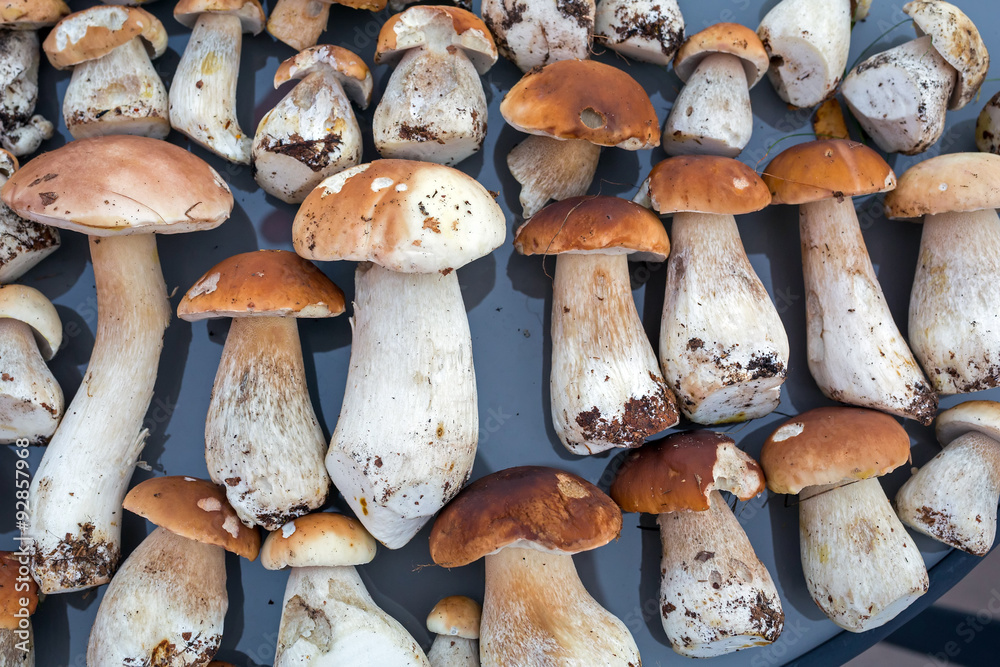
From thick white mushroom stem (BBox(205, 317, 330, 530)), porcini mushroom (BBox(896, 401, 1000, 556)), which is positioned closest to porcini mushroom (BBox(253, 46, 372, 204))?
thick white mushroom stem (BBox(205, 317, 330, 530))

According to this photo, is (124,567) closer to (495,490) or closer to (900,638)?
(495,490)

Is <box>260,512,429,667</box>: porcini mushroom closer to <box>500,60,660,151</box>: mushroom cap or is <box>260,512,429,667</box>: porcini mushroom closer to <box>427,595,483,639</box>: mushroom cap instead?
<box>427,595,483,639</box>: mushroom cap

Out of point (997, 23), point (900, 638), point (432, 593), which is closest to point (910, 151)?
point (997, 23)

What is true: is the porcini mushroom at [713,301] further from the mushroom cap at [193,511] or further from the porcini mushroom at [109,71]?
the porcini mushroom at [109,71]

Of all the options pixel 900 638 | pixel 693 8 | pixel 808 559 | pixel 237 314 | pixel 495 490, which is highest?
pixel 693 8

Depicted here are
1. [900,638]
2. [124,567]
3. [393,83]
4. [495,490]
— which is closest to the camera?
[495,490]

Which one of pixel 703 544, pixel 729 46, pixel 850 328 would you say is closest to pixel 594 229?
pixel 729 46
